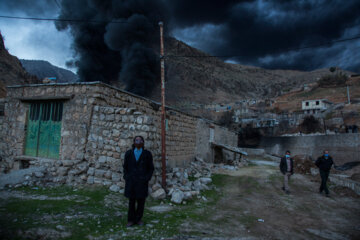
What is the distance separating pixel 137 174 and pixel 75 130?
157 inches

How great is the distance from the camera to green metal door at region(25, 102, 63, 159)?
7148 millimetres

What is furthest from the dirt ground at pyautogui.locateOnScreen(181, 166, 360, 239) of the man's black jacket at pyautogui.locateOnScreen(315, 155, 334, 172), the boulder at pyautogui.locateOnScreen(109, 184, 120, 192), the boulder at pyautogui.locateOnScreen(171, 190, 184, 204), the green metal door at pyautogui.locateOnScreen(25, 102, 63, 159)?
the green metal door at pyautogui.locateOnScreen(25, 102, 63, 159)

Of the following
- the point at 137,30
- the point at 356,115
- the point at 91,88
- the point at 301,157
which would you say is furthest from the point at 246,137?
the point at 91,88

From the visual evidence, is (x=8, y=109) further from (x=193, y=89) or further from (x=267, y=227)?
(x=193, y=89)

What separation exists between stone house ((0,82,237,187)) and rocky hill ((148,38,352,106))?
4677cm

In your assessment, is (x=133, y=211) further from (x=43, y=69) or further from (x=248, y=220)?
(x=43, y=69)

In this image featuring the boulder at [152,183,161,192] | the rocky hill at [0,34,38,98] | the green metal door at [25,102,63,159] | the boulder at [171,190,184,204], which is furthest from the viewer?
the rocky hill at [0,34,38,98]

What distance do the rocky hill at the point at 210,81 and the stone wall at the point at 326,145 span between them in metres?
32.9

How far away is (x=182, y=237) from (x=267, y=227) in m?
1.95

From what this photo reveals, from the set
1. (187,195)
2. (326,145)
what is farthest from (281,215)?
(326,145)

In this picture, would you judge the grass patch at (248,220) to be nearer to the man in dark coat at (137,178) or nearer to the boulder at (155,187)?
the man in dark coat at (137,178)

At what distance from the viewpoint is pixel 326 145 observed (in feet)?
67.1

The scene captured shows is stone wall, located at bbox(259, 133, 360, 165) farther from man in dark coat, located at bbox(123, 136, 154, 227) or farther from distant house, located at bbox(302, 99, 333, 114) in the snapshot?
distant house, located at bbox(302, 99, 333, 114)

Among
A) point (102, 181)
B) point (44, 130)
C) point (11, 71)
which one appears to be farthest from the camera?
point (11, 71)
